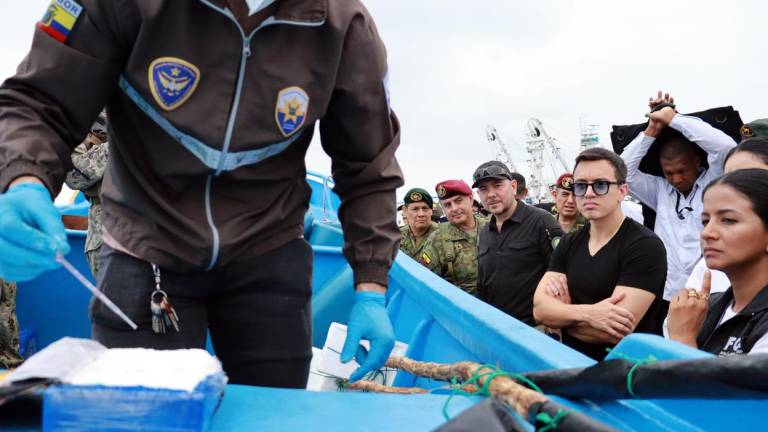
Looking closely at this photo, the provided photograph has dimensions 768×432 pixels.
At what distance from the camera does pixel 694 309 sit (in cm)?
214

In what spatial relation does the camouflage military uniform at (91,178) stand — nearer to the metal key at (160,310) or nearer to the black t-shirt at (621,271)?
the metal key at (160,310)

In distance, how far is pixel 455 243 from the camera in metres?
5.21

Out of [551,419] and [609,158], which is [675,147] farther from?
[551,419]

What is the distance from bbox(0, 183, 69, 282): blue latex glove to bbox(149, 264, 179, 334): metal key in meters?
0.29

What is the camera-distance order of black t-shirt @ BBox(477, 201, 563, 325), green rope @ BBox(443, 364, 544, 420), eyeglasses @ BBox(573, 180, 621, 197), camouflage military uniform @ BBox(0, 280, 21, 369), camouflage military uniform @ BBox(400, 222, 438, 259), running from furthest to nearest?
camouflage military uniform @ BBox(400, 222, 438, 259)
black t-shirt @ BBox(477, 201, 563, 325)
camouflage military uniform @ BBox(0, 280, 21, 369)
eyeglasses @ BBox(573, 180, 621, 197)
green rope @ BBox(443, 364, 544, 420)

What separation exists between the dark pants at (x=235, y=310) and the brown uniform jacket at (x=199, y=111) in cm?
5

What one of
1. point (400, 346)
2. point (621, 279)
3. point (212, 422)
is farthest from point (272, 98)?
point (621, 279)

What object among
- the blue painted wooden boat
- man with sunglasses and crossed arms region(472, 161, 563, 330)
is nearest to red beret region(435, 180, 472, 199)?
man with sunglasses and crossed arms region(472, 161, 563, 330)

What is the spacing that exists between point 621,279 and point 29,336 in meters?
3.36

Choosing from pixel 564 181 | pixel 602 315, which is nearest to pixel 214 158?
pixel 602 315

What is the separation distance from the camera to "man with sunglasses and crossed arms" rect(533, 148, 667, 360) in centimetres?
261

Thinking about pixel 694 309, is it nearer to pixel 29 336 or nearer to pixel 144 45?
pixel 144 45

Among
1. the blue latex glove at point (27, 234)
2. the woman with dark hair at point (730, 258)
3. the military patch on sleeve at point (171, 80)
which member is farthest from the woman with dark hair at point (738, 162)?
the blue latex glove at point (27, 234)

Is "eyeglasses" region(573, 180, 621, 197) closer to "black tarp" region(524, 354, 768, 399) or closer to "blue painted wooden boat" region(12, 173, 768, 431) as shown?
"blue painted wooden boat" region(12, 173, 768, 431)
